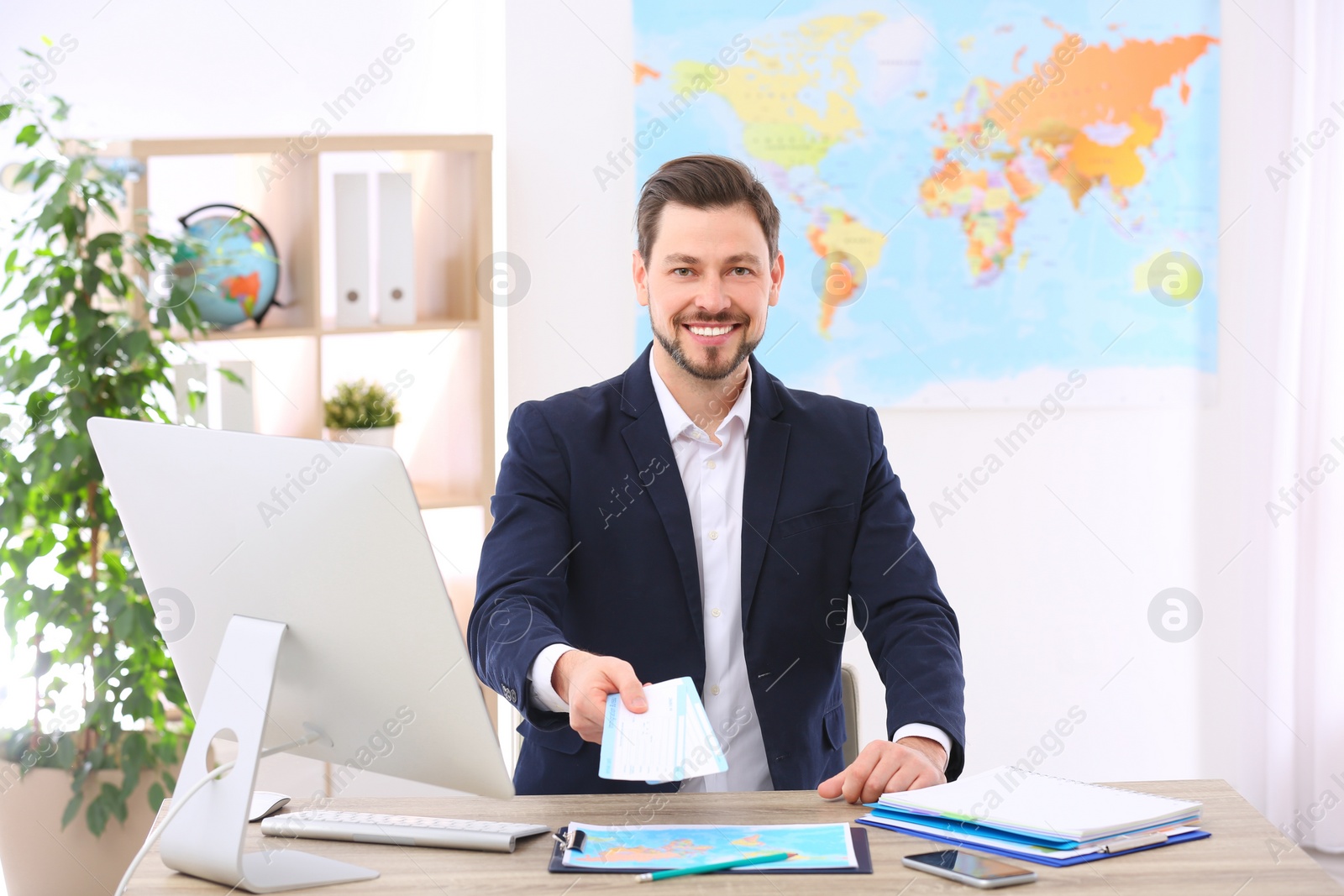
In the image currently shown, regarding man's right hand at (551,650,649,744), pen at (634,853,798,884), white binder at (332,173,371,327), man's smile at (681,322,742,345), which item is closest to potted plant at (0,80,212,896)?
white binder at (332,173,371,327)

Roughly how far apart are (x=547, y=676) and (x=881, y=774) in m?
0.43

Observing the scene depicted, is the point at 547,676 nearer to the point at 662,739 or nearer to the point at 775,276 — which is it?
the point at 662,739

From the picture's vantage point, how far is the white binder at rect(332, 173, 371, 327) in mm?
3041

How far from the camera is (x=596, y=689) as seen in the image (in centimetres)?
139

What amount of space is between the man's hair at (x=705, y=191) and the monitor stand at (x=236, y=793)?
100 centimetres

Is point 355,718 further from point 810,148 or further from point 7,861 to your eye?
point 810,148

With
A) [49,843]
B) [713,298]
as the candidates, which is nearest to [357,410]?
[49,843]

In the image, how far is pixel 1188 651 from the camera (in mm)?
3521

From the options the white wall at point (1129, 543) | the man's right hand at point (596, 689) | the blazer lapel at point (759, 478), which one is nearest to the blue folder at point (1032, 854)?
the man's right hand at point (596, 689)

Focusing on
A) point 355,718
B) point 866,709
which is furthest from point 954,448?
point 355,718

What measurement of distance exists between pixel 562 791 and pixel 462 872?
584mm

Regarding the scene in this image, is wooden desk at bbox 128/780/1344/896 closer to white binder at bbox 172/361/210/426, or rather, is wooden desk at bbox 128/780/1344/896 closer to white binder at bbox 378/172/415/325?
white binder at bbox 172/361/210/426

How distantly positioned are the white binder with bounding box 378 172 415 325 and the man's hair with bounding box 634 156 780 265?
49.3 inches

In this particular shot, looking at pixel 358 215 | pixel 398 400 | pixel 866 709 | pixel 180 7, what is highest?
pixel 180 7
